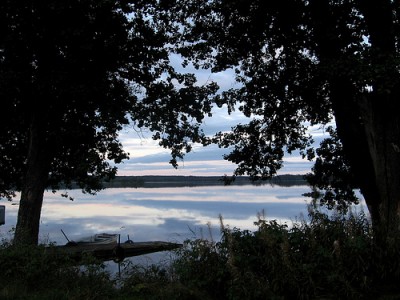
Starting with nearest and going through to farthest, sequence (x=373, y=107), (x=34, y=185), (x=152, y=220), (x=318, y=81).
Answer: (x=373, y=107), (x=318, y=81), (x=34, y=185), (x=152, y=220)

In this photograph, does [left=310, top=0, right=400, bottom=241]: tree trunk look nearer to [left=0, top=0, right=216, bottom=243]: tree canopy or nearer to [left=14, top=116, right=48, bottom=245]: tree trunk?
[left=0, top=0, right=216, bottom=243]: tree canopy

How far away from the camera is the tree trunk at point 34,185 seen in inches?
517

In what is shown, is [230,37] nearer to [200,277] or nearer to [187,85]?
[187,85]

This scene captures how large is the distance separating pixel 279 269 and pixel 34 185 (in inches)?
408

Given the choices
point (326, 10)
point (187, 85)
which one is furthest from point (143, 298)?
point (187, 85)

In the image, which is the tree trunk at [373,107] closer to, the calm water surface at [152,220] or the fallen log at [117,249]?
the calm water surface at [152,220]

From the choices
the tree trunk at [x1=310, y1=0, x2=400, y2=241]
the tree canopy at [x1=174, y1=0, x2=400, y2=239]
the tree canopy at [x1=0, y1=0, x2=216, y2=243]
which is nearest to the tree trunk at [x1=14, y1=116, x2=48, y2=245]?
the tree canopy at [x1=0, y1=0, x2=216, y2=243]

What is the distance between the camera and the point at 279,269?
531cm

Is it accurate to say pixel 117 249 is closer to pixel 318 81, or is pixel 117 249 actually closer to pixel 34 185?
pixel 34 185

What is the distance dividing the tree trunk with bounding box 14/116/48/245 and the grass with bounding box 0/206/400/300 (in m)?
6.66

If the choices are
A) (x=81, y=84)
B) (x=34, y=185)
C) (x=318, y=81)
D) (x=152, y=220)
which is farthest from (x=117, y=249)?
(x=152, y=220)

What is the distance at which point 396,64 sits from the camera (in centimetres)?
831

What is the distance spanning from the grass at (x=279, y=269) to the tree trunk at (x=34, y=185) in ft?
21.9

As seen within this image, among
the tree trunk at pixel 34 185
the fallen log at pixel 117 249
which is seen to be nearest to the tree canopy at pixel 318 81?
the tree trunk at pixel 34 185
